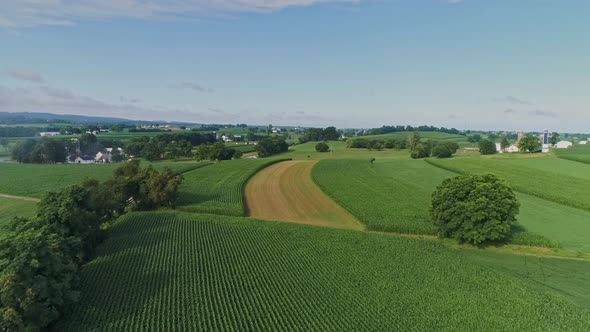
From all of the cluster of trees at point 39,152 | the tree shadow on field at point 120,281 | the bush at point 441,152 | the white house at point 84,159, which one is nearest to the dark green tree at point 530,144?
the bush at point 441,152

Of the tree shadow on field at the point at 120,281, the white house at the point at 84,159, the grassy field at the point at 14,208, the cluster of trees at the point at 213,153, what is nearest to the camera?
the tree shadow on field at the point at 120,281

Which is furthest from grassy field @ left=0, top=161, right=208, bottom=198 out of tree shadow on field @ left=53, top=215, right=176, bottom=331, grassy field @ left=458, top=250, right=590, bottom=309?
grassy field @ left=458, top=250, right=590, bottom=309

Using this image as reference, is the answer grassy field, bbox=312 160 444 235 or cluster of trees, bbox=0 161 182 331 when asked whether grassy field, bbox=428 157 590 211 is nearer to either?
grassy field, bbox=312 160 444 235

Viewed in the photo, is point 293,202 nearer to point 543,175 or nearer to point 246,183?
point 246,183

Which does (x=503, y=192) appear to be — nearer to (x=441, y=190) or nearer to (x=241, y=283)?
(x=441, y=190)

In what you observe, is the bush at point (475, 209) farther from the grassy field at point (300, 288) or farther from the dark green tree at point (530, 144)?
the dark green tree at point (530, 144)

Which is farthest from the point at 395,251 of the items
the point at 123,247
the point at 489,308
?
the point at 123,247
